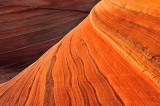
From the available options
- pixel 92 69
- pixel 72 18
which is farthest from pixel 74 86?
pixel 72 18

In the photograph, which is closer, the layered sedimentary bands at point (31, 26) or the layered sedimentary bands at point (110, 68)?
the layered sedimentary bands at point (110, 68)

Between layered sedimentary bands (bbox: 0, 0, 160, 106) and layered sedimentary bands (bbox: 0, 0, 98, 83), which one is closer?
layered sedimentary bands (bbox: 0, 0, 160, 106)

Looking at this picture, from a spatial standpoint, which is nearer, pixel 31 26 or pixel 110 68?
pixel 110 68
